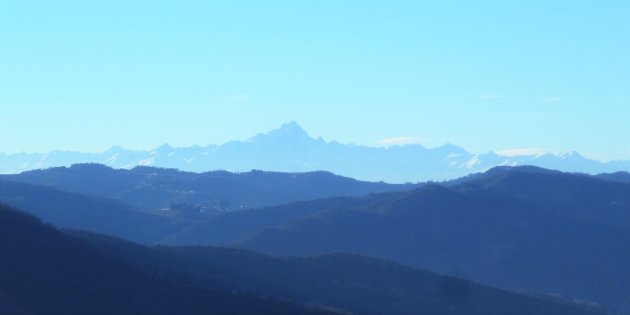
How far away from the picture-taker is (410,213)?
72.6 metres

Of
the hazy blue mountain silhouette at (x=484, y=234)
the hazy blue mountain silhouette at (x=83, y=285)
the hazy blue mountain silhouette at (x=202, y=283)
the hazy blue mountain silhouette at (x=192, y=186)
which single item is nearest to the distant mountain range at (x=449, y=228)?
the hazy blue mountain silhouette at (x=484, y=234)

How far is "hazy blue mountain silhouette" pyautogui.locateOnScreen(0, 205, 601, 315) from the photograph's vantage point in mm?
25328

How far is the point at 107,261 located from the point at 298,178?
349ft

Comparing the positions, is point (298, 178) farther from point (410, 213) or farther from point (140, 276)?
point (140, 276)

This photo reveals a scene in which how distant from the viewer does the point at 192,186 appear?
120 m

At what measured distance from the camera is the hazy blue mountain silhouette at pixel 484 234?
60.4 metres

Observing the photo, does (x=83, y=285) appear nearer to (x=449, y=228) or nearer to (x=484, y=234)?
(x=449, y=228)

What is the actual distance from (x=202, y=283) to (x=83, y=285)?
17.6 feet

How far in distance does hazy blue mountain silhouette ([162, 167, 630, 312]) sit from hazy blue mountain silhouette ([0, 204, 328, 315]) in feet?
103

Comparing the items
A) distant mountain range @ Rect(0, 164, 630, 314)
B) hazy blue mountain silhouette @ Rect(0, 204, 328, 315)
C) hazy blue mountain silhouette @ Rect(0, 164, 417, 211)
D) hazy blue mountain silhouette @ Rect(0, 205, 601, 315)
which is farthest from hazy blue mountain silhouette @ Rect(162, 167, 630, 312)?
hazy blue mountain silhouette @ Rect(0, 204, 328, 315)

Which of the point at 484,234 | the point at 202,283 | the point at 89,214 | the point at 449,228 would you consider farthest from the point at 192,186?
the point at 202,283

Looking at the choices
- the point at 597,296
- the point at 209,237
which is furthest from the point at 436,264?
the point at 209,237

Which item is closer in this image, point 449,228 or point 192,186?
point 449,228

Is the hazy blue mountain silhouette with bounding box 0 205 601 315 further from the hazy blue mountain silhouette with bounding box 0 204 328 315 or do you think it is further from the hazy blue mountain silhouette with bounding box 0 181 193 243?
the hazy blue mountain silhouette with bounding box 0 181 193 243
